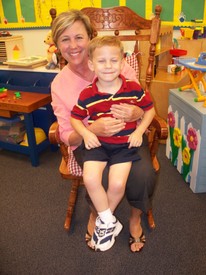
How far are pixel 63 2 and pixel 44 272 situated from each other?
259 centimetres

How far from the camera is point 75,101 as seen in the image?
1442mm

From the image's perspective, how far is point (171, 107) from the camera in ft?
7.22

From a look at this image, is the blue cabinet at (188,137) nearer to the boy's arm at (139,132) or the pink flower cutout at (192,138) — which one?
the pink flower cutout at (192,138)

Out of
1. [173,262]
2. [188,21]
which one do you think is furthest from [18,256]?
[188,21]

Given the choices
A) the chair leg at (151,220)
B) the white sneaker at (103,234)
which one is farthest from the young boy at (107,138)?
the chair leg at (151,220)

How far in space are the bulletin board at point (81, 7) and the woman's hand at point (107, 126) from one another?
184 centimetres

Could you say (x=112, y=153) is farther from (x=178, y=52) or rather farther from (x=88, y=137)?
(x=178, y=52)

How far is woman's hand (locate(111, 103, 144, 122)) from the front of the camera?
48.8 inches

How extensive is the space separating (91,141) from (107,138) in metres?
0.09

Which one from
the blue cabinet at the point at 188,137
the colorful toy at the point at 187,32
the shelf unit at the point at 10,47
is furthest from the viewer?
the shelf unit at the point at 10,47

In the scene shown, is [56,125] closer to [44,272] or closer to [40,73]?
[44,272]

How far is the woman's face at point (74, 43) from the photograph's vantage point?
1360mm

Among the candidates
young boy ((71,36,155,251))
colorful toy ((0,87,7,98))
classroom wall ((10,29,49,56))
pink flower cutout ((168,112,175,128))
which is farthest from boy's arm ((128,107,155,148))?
classroom wall ((10,29,49,56))

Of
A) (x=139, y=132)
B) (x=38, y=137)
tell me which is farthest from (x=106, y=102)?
(x=38, y=137)
